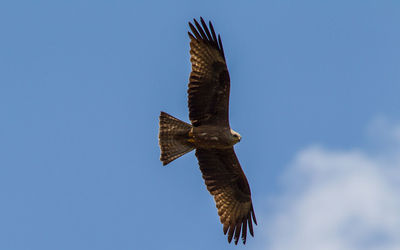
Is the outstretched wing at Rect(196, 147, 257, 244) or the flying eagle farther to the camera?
the outstretched wing at Rect(196, 147, 257, 244)

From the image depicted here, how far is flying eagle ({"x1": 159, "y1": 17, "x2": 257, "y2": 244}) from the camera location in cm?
1470

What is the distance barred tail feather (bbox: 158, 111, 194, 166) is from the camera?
15086 mm

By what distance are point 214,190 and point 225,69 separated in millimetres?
2708

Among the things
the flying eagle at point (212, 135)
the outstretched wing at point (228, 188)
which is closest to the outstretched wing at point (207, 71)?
the flying eagle at point (212, 135)

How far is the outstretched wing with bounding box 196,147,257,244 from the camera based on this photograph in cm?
1567

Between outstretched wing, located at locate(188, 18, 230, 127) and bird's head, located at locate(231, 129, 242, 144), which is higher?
outstretched wing, located at locate(188, 18, 230, 127)

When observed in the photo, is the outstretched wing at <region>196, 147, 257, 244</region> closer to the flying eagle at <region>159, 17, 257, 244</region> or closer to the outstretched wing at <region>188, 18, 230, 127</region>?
the flying eagle at <region>159, 17, 257, 244</region>

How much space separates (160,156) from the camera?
15133mm

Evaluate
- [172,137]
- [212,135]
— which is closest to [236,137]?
[212,135]

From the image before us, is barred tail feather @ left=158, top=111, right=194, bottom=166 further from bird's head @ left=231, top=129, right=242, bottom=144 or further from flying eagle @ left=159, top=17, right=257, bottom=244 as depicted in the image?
bird's head @ left=231, top=129, right=242, bottom=144

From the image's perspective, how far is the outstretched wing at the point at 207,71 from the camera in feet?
48.2

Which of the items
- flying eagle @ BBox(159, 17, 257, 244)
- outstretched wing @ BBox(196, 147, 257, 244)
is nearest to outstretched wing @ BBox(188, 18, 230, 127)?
flying eagle @ BBox(159, 17, 257, 244)

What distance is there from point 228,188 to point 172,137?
179cm

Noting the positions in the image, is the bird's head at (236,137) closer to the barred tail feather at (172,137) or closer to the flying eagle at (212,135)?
the flying eagle at (212,135)
